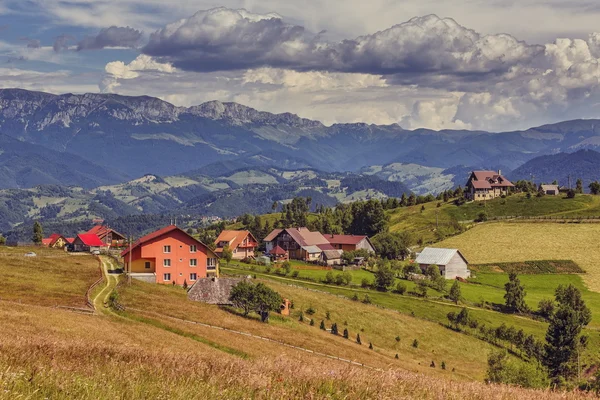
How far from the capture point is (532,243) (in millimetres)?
159750

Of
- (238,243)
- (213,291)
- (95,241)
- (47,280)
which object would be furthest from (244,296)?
(238,243)

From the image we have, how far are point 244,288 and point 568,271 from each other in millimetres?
97390

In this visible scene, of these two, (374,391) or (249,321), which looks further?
(249,321)

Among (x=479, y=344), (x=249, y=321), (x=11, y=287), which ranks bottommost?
(x=479, y=344)

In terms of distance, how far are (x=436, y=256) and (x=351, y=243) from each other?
3477cm

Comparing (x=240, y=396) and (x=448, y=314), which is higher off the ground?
(x=240, y=396)

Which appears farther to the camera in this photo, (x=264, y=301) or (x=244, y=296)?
(x=244, y=296)

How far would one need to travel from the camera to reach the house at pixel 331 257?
16075cm

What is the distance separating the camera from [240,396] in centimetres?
1019

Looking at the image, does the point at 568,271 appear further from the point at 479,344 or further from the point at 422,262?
the point at 479,344

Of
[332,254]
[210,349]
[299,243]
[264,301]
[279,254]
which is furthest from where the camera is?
[299,243]

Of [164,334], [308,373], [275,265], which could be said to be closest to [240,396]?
[308,373]

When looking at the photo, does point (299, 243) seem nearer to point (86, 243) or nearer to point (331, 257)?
point (331, 257)

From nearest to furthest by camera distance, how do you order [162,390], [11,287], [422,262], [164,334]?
[162,390], [164,334], [11,287], [422,262]
